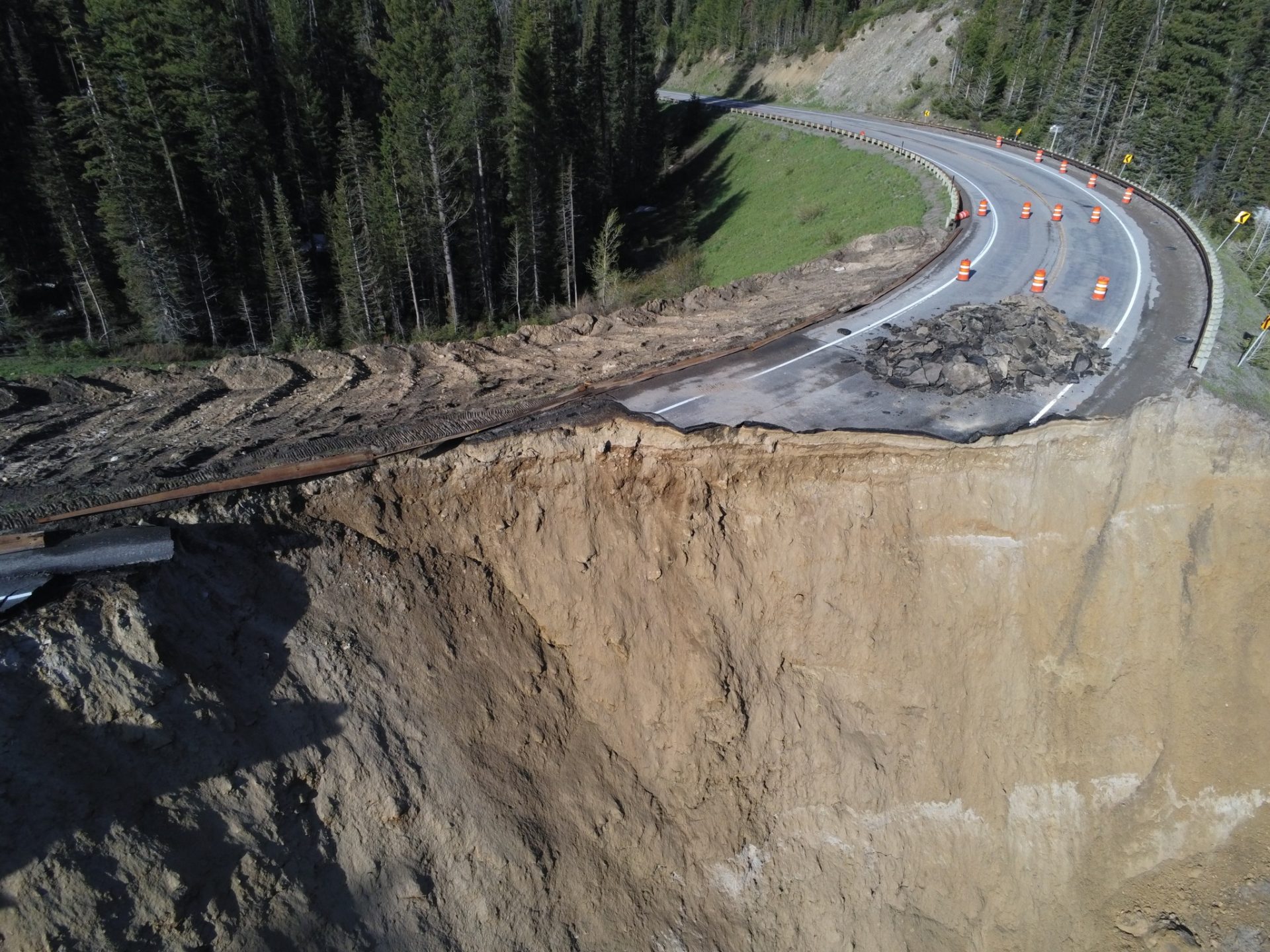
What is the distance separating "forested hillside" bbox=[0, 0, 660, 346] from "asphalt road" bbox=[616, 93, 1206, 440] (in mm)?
17792

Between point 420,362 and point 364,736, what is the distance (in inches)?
358

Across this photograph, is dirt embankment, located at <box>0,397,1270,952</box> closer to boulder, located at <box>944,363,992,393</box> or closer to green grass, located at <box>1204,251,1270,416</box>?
green grass, located at <box>1204,251,1270,416</box>

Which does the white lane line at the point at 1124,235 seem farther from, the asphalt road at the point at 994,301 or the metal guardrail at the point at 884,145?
the metal guardrail at the point at 884,145

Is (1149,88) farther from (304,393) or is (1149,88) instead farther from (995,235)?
(304,393)

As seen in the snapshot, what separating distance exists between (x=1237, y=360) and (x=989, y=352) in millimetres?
5259

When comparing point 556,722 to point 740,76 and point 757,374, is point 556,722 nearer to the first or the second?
point 757,374

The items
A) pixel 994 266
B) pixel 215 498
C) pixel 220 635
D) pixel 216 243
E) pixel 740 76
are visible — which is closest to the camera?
pixel 220 635

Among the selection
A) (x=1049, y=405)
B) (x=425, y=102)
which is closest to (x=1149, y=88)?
(x=1049, y=405)

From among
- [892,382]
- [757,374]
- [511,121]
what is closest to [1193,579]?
[892,382]

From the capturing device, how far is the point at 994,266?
A: 797 inches

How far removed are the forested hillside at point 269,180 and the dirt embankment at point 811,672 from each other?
61.2 feet

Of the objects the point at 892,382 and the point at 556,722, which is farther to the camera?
the point at 892,382

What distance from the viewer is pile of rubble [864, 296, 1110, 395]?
545 inches

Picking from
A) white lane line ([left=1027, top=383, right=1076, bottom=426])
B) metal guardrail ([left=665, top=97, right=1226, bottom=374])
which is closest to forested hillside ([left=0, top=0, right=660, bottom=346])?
metal guardrail ([left=665, top=97, right=1226, bottom=374])
